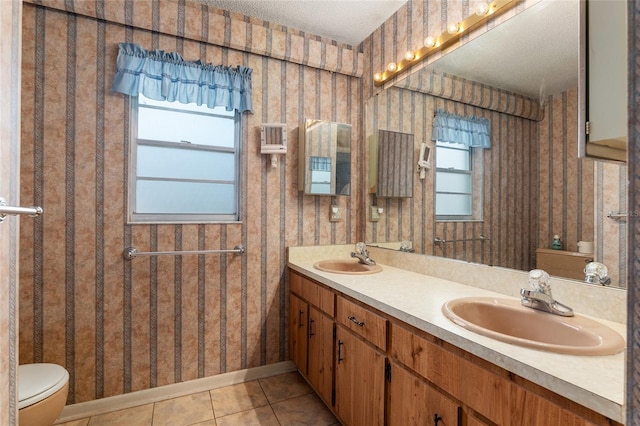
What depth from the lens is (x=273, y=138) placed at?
2.29m

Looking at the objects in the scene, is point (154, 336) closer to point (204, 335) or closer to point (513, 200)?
point (204, 335)

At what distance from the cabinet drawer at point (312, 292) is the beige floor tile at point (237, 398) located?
70 centimetres

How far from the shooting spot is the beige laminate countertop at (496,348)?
2.27 ft

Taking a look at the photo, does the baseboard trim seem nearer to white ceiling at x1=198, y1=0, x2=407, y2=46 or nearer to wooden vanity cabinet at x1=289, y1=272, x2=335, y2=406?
wooden vanity cabinet at x1=289, y1=272, x2=335, y2=406

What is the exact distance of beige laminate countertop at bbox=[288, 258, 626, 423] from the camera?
0.69 m

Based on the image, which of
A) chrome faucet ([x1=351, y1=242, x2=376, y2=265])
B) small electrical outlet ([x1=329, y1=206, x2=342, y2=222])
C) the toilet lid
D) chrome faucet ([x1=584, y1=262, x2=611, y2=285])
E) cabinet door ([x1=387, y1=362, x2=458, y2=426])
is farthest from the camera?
small electrical outlet ([x1=329, y1=206, x2=342, y2=222])

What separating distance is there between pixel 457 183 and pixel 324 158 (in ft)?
3.33

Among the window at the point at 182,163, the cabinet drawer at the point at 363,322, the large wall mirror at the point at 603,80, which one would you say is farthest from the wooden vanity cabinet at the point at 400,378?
the window at the point at 182,163

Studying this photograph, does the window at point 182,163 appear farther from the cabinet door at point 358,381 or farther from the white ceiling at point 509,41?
the cabinet door at point 358,381

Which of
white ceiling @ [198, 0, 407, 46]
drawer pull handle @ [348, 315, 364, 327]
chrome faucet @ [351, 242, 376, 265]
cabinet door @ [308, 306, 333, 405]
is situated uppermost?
white ceiling @ [198, 0, 407, 46]

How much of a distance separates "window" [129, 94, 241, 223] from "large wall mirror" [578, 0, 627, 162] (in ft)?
6.59

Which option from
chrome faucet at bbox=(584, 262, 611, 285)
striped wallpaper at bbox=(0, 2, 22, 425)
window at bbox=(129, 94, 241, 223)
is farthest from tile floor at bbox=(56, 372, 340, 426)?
chrome faucet at bbox=(584, 262, 611, 285)

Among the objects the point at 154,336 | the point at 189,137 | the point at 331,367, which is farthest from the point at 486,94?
the point at 154,336

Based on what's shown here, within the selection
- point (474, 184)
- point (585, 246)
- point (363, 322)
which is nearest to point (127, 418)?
point (363, 322)
